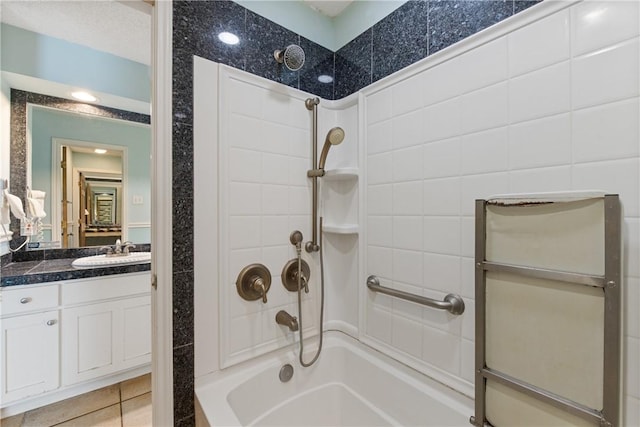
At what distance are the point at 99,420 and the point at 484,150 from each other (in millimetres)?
2539

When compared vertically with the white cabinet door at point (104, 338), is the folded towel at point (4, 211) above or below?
above

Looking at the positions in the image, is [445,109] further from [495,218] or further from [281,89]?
[281,89]

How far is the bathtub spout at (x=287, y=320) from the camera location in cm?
131

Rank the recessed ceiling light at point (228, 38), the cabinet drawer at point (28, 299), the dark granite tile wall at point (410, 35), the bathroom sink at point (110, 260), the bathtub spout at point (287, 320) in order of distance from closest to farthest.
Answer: the dark granite tile wall at point (410, 35) < the recessed ceiling light at point (228, 38) < the bathtub spout at point (287, 320) < the cabinet drawer at point (28, 299) < the bathroom sink at point (110, 260)

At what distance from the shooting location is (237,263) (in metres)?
1.21

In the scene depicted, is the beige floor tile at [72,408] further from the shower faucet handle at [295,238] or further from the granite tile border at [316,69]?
the granite tile border at [316,69]

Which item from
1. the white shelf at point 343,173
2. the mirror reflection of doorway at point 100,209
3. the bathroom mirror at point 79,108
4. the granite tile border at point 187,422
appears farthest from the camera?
the mirror reflection of doorway at point 100,209

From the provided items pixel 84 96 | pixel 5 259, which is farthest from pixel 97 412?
pixel 84 96

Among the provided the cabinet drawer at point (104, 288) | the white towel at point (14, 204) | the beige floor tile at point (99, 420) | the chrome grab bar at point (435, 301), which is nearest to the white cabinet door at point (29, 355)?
the cabinet drawer at point (104, 288)

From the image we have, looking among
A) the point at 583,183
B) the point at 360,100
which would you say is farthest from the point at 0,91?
the point at 583,183

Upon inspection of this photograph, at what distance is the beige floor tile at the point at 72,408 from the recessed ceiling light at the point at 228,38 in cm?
233

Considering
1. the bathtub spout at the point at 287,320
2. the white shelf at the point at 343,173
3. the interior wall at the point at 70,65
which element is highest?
the interior wall at the point at 70,65

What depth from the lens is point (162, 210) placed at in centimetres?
103

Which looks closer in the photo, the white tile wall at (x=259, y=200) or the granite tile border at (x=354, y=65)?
the white tile wall at (x=259, y=200)
